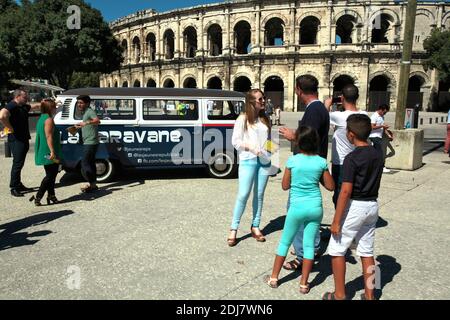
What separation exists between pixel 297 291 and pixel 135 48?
181 ft

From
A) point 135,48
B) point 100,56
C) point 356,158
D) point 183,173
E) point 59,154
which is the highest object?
point 135,48

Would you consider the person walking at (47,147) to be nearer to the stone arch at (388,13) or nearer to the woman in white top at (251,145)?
the woman in white top at (251,145)

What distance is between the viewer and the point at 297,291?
3709 millimetres

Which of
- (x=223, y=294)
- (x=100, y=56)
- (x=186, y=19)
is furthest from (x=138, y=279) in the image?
(x=186, y=19)

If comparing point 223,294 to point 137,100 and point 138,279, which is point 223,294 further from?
point 137,100

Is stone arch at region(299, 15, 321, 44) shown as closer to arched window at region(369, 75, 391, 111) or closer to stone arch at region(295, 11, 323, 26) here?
stone arch at region(295, 11, 323, 26)

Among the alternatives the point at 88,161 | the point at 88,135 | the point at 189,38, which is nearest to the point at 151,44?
→ the point at 189,38

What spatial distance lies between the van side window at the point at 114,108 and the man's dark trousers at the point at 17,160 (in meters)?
1.68

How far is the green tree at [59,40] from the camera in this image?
33.3 meters

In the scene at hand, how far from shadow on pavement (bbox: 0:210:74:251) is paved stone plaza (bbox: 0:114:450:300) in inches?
0.5

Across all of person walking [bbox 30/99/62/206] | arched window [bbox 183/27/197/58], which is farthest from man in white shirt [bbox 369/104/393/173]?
arched window [bbox 183/27/197/58]

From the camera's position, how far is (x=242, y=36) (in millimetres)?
47062

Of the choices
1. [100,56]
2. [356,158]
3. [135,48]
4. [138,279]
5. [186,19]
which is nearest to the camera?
[356,158]

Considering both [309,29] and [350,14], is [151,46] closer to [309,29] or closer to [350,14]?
[309,29]
